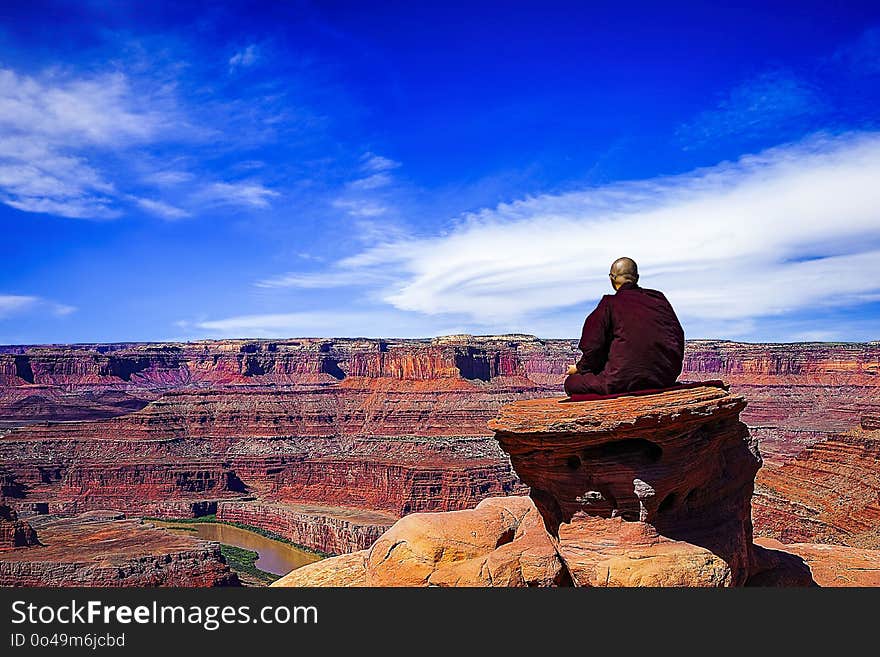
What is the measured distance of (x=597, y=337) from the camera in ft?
33.1

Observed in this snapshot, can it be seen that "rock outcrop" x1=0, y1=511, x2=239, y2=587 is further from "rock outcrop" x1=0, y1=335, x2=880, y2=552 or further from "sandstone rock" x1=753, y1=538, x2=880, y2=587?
"sandstone rock" x1=753, y1=538, x2=880, y2=587

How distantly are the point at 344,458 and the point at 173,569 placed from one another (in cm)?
4538

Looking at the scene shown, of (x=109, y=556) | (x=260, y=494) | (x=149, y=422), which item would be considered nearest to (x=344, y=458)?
(x=260, y=494)

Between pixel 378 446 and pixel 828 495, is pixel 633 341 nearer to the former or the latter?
pixel 828 495

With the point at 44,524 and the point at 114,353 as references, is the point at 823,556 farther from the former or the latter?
the point at 114,353

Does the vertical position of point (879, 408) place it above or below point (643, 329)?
below

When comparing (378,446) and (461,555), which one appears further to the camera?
(378,446)

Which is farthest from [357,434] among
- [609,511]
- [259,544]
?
[609,511]

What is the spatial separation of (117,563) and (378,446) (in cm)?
5131

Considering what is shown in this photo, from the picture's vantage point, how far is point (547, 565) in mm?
9672

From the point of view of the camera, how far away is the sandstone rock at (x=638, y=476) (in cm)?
932

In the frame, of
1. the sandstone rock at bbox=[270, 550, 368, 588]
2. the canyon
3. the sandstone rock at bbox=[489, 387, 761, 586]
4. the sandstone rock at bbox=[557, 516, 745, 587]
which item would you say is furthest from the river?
the sandstone rock at bbox=[557, 516, 745, 587]

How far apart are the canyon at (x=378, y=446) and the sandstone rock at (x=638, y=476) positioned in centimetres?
2535

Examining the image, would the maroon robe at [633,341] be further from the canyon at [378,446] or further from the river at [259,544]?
the river at [259,544]
